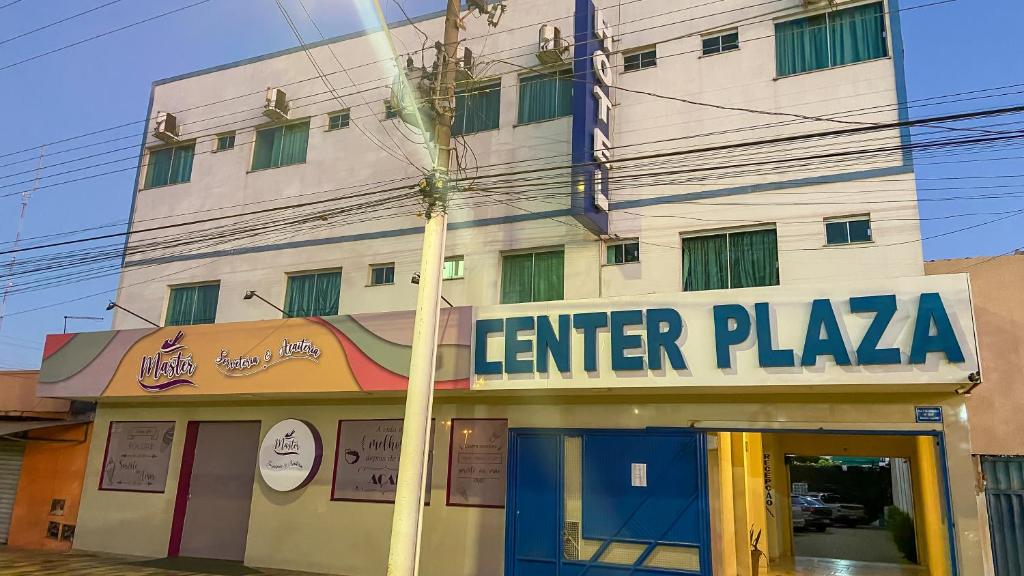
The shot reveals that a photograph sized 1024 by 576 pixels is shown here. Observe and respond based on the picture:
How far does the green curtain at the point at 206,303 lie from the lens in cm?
1867

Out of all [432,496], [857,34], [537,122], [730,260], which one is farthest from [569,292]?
[857,34]

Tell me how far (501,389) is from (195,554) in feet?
29.6

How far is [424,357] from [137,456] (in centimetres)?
1117

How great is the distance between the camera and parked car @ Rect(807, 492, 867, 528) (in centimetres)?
3116

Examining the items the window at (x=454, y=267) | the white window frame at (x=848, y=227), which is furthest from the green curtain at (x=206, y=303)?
the white window frame at (x=848, y=227)

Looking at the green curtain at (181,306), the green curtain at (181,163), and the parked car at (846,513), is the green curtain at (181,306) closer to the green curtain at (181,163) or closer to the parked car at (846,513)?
the green curtain at (181,163)

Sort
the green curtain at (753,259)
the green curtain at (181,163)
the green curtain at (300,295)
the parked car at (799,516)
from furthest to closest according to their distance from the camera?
the parked car at (799,516) → the green curtain at (181,163) → the green curtain at (300,295) → the green curtain at (753,259)

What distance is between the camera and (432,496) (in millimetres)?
14211

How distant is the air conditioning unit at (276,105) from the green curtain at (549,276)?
8421 millimetres

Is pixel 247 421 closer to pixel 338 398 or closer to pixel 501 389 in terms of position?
pixel 338 398

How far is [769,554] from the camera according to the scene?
65.3 feet

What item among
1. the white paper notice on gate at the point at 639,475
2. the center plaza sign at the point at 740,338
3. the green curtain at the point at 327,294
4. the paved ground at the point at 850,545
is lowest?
the paved ground at the point at 850,545

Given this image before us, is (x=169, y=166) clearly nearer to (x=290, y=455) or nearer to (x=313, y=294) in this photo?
(x=313, y=294)

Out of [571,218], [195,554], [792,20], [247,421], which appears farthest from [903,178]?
[195,554]
